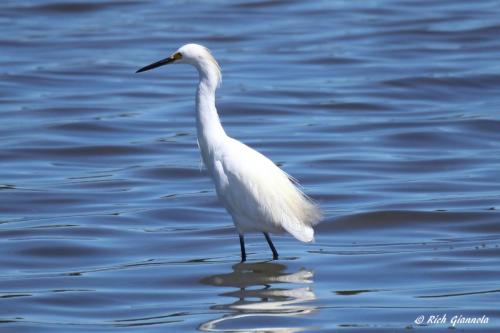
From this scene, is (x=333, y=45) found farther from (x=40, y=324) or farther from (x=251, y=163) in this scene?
(x=40, y=324)

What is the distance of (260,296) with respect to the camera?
27.4 ft

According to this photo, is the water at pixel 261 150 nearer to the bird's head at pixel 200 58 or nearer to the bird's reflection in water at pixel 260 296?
the bird's reflection in water at pixel 260 296

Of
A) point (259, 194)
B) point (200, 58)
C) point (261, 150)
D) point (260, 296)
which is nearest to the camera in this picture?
point (260, 296)

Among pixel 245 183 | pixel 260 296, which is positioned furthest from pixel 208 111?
pixel 260 296

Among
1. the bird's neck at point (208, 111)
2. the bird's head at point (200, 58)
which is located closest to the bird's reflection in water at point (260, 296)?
the bird's neck at point (208, 111)

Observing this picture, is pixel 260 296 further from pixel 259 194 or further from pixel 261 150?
pixel 261 150

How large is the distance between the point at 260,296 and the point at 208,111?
5.62 feet

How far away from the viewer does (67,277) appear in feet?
29.8

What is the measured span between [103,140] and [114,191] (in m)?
2.52

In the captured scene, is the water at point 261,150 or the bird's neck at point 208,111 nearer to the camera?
the water at point 261,150

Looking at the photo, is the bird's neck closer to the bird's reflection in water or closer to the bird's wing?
the bird's wing

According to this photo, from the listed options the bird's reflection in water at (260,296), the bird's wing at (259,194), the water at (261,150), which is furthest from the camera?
the bird's wing at (259,194)

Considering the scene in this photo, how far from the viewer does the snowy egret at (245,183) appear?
9148mm

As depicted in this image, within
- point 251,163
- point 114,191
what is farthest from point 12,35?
point 251,163
